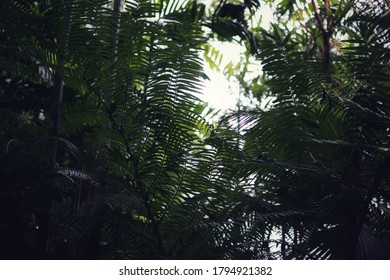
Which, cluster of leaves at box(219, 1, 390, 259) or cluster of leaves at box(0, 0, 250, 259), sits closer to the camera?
cluster of leaves at box(219, 1, 390, 259)

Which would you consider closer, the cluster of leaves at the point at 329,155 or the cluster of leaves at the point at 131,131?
the cluster of leaves at the point at 329,155

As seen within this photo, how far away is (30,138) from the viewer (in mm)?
2307

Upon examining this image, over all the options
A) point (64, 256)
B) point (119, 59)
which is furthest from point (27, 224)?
point (119, 59)

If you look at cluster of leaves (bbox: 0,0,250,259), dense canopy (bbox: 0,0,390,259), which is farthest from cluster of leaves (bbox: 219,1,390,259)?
cluster of leaves (bbox: 0,0,250,259)

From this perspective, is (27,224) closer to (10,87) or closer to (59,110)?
(59,110)

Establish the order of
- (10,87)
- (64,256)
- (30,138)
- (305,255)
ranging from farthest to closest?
(10,87) < (30,138) < (64,256) < (305,255)

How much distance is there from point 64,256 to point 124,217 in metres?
0.28

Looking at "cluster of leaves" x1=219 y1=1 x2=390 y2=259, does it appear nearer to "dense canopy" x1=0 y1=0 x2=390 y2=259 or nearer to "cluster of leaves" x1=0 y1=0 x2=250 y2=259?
"dense canopy" x1=0 y1=0 x2=390 y2=259

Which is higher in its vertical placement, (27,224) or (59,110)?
(59,110)

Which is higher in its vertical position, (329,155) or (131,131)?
(131,131)

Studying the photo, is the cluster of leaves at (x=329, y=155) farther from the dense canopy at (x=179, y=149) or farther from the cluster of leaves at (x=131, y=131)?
the cluster of leaves at (x=131, y=131)

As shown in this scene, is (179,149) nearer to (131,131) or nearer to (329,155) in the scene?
(131,131)

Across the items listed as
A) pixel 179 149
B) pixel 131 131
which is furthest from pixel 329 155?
pixel 131 131

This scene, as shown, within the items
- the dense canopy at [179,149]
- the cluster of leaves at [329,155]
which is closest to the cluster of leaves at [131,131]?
the dense canopy at [179,149]
